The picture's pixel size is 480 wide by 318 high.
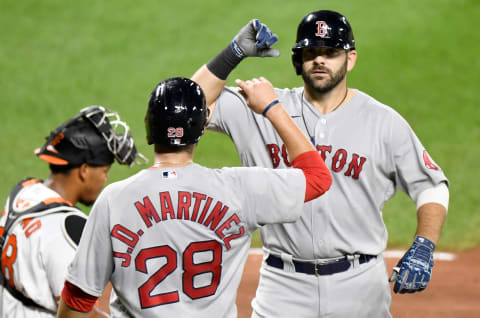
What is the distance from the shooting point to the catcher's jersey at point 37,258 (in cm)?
351

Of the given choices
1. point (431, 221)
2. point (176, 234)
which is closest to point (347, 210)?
point (431, 221)

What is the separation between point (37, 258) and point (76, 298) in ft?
2.31

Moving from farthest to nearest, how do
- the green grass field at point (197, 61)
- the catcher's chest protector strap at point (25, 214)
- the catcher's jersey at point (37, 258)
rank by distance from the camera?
the green grass field at point (197, 61) < the catcher's chest protector strap at point (25, 214) < the catcher's jersey at point (37, 258)

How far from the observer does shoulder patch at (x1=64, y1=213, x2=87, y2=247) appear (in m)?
3.54

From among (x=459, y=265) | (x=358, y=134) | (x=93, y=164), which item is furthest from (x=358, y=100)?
(x=459, y=265)

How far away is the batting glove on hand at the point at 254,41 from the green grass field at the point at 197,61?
615cm

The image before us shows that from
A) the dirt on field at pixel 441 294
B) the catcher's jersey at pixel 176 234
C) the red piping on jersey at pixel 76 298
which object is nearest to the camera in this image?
the catcher's jersey at pixel 176 234

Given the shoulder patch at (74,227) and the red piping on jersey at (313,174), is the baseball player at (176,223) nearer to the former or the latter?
the red piping on jersey at (313,174)

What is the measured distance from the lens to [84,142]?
13.5 ft

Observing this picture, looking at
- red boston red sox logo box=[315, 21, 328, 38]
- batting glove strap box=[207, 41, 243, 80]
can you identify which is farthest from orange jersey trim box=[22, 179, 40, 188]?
red boston red sox logo box=[315, 21, 328, 38]

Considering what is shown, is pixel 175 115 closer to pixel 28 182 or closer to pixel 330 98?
pixel 28 182

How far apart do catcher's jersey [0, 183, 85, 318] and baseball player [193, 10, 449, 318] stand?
1.14 metres

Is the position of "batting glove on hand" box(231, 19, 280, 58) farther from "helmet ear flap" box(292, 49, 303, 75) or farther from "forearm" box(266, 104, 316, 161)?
"forearm" box(266, 104, 316, 161)

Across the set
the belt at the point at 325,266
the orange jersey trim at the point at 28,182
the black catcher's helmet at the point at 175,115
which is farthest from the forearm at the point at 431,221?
the orange jersey trim at the point at 28,182
